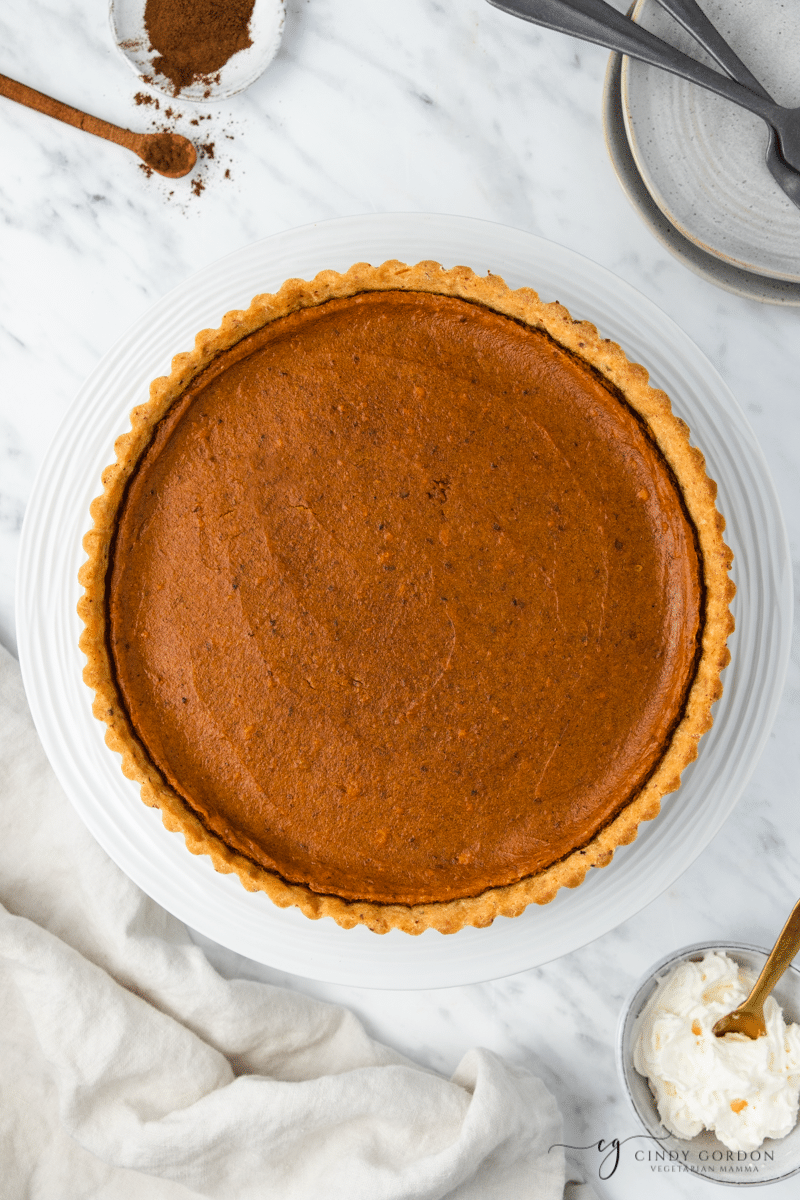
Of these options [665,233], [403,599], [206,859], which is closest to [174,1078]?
[206,859]

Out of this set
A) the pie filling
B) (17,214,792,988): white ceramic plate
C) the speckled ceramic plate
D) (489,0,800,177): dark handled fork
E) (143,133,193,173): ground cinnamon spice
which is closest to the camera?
the pie filling

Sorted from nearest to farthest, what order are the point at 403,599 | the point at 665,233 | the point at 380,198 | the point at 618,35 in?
the point at 403,599
the point at 618,35
the point at 665,233
the point at 380,198

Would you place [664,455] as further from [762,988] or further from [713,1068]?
[713,1068]

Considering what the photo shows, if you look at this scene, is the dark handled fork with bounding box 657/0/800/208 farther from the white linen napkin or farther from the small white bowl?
the white linen napkin

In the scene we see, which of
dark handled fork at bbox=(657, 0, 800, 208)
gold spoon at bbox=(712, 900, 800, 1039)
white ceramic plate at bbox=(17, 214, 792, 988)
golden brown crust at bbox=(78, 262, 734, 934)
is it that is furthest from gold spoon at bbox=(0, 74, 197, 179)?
gold spoon at bbox=(712, 900, 800, 1039)

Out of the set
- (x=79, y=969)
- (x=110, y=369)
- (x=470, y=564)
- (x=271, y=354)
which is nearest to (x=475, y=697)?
(x=470, y=564)

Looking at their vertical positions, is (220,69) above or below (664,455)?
above

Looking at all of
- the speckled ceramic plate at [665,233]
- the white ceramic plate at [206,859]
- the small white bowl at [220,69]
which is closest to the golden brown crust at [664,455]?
the white ceramic plate at [206,859]
